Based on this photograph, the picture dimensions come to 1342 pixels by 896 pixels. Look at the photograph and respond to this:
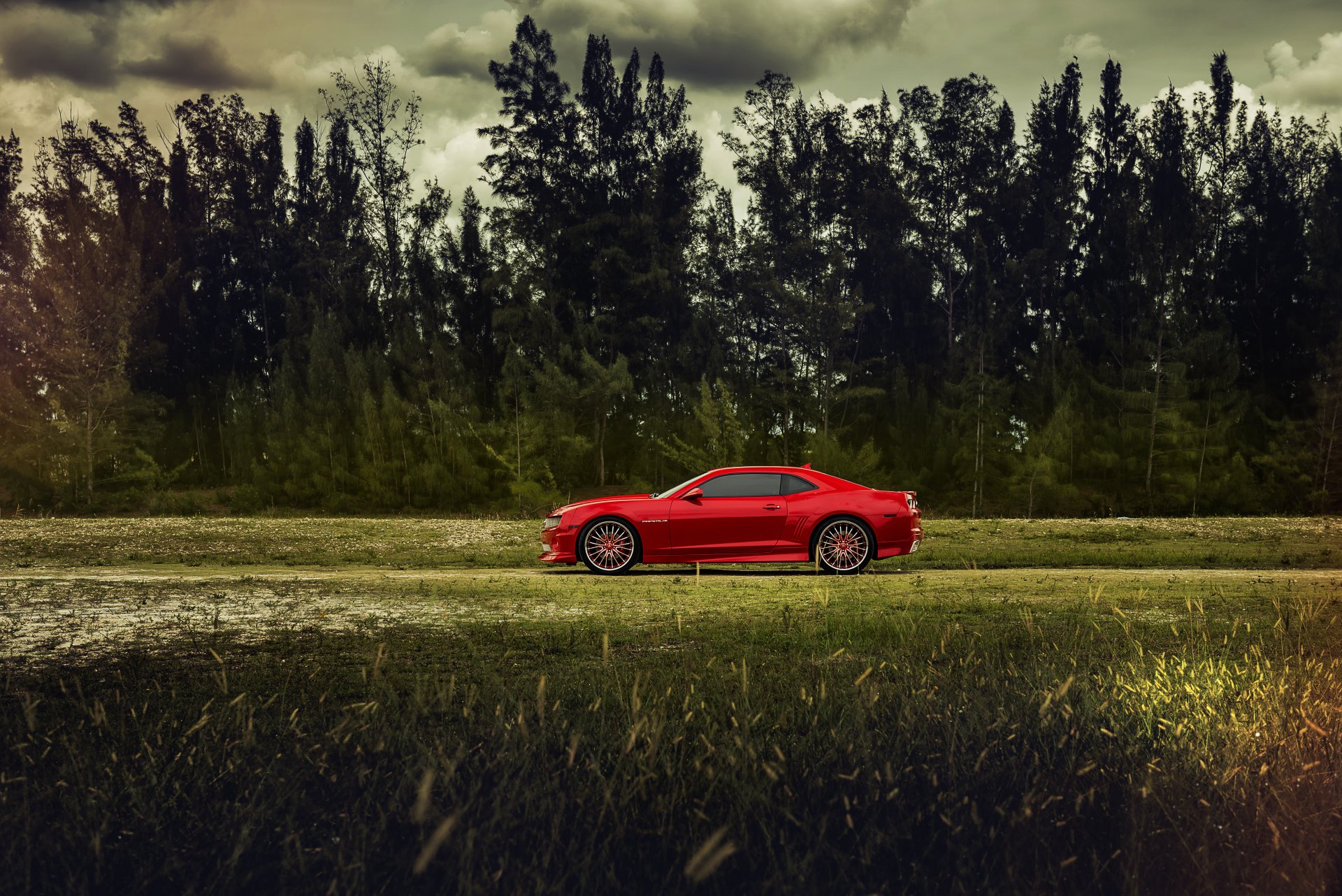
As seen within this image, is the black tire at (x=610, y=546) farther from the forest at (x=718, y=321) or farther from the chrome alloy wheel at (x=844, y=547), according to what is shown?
the forest at (x=718, y=321)

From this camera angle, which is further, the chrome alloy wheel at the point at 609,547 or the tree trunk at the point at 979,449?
the tree trunk at the point at 979,449

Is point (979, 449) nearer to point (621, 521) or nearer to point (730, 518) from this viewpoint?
point (730, 518)

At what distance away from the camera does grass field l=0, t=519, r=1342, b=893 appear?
423cm

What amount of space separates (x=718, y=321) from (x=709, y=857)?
1877 inches

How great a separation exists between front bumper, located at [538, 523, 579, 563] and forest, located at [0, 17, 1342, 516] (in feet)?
71.5

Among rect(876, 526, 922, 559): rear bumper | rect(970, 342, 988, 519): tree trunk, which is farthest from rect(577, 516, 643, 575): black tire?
rect(970, 342, 988, 519): tree trunk

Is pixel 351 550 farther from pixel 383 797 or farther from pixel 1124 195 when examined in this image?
pixel 1124 195

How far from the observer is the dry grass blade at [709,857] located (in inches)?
134

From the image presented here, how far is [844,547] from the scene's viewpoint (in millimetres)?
15805

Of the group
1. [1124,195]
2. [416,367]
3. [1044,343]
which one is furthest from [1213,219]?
[416,367]

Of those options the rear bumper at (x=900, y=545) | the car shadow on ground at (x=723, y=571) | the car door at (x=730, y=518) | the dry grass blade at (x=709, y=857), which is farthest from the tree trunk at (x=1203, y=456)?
the dry grass blade at (x=709, y=857)

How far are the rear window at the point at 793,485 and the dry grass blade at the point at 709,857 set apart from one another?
11512mm

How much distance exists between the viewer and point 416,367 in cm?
4412

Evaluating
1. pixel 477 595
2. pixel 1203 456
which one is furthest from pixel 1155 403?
pixel 477 595
